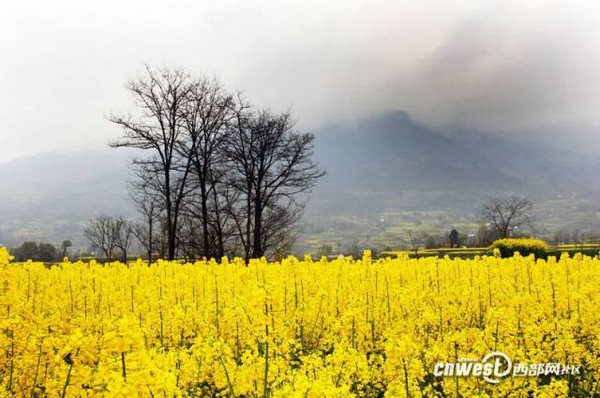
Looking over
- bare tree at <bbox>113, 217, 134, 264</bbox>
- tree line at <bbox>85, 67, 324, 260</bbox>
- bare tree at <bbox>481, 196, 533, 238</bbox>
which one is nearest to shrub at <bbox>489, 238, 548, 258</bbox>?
tree line at <bbox>85, 67, 324, 260</bbox>

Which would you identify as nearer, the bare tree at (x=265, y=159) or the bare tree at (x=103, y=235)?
the bare tree at (x=265, y=159)

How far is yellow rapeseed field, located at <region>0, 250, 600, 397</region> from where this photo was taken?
4.87 m

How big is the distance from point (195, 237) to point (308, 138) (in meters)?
12.1

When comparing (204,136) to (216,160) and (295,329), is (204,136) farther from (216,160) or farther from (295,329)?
(295,329)

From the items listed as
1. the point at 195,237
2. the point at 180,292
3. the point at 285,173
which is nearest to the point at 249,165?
the point at 285,173

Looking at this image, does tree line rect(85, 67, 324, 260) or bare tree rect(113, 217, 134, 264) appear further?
bare tree rect(113, 217, 134, 264)

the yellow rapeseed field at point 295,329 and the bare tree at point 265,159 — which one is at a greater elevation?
the bare tree at point 265,159

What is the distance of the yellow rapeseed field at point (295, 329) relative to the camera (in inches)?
192

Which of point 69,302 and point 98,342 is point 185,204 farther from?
point 98,342

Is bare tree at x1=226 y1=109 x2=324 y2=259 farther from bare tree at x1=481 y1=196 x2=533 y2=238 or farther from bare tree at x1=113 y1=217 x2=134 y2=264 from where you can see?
bare tree at x1=481 y1=196 x2=533 y2=238

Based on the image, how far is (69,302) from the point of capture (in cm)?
1165

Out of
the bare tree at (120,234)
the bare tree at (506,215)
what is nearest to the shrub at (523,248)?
the bare tree at (506,215)

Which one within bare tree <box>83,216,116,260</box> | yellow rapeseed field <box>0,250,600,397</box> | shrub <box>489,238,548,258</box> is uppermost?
bare tree <box>83,216,116,260</box>

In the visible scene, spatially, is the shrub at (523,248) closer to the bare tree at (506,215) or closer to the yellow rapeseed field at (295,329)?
the yellow rapeseed field at (295,329)
